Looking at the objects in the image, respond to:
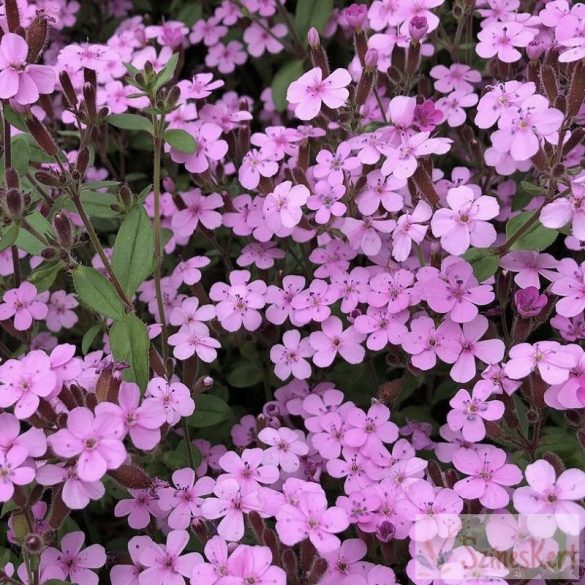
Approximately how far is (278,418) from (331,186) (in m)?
0.46

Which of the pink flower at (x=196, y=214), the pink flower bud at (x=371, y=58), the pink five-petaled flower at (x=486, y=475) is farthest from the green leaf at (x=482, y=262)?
the pink flower at (x=196, y=214)

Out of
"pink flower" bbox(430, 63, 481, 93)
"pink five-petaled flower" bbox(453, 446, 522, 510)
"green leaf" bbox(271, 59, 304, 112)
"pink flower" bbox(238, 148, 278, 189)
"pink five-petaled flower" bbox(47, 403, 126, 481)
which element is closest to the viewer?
"pink five-petaled flower" bbox(47, 403, 126, 481)

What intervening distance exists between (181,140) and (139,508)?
2.32 ft

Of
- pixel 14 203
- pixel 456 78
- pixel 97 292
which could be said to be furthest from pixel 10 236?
pixel 456 78

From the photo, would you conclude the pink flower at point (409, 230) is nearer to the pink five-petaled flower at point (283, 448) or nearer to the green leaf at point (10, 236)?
the pink five-petaled flower at point (283, 448)

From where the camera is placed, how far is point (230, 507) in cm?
121

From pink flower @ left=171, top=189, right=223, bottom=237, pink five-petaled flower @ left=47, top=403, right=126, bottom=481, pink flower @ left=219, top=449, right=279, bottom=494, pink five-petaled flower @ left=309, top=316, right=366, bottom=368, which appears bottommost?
pink flower @ left=219, top=449, right=279, bottom=494

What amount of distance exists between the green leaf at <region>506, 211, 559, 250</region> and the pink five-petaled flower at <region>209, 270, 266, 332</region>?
49 cm

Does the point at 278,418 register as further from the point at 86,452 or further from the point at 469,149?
the point at 469,149

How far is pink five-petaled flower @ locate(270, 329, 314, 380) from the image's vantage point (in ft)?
4.83

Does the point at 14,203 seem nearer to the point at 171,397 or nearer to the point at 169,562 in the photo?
the point at 171,397

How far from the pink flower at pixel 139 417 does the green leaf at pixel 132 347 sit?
13 centimetres

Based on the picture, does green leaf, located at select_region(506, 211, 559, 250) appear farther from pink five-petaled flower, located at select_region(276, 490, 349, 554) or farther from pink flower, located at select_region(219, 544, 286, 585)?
pink flower, located at select_region(219, 544, 286, 585)

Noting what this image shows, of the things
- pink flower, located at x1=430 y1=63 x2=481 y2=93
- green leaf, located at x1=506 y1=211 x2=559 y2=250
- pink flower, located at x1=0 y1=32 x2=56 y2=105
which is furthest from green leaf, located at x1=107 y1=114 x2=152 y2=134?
green leaf, located at x1=506 y1=211 x2=559 y2=250
